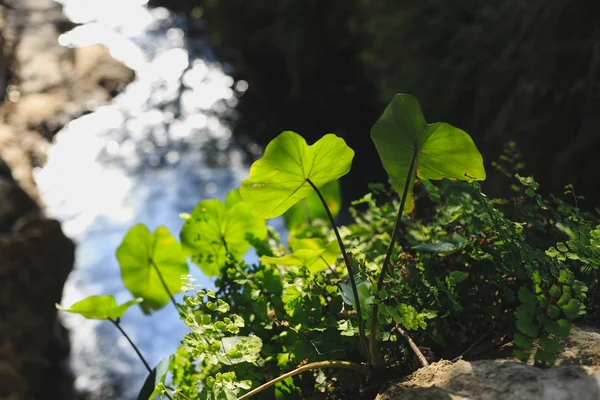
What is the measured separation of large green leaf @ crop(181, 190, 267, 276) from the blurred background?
0.95 meters

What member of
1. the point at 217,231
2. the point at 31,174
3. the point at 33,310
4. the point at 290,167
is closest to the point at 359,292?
the point at 290,167

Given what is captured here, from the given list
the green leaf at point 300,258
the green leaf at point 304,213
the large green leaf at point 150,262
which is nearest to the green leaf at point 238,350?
the green leaf at point 300,258

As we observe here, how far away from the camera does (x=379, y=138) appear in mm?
936

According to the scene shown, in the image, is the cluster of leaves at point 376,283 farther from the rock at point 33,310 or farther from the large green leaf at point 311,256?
the rock at point 33,310

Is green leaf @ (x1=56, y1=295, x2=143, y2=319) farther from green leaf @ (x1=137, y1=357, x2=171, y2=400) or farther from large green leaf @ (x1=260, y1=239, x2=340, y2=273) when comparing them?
large green leaf @ (x1=260, y1=239, x2=340, y2=273)

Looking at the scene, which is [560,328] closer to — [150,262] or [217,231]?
[217,231]

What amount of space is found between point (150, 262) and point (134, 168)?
4244 mm

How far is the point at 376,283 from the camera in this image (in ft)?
3.13

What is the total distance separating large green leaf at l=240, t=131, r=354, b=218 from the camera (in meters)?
0.95

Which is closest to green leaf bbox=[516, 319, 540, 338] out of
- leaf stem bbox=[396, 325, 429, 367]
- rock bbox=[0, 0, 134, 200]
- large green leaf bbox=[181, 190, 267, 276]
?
leaf stem bbox=[396, 325, 429, 367]

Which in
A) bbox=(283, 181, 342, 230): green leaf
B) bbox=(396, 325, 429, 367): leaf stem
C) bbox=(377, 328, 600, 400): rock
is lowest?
bbox=(377, 328, 600, 400): rock

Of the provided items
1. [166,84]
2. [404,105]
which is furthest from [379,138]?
[166,84]

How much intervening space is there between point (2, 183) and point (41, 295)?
1.06 metres

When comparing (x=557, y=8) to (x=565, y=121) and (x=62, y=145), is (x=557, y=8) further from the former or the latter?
(x=62, y=145)
